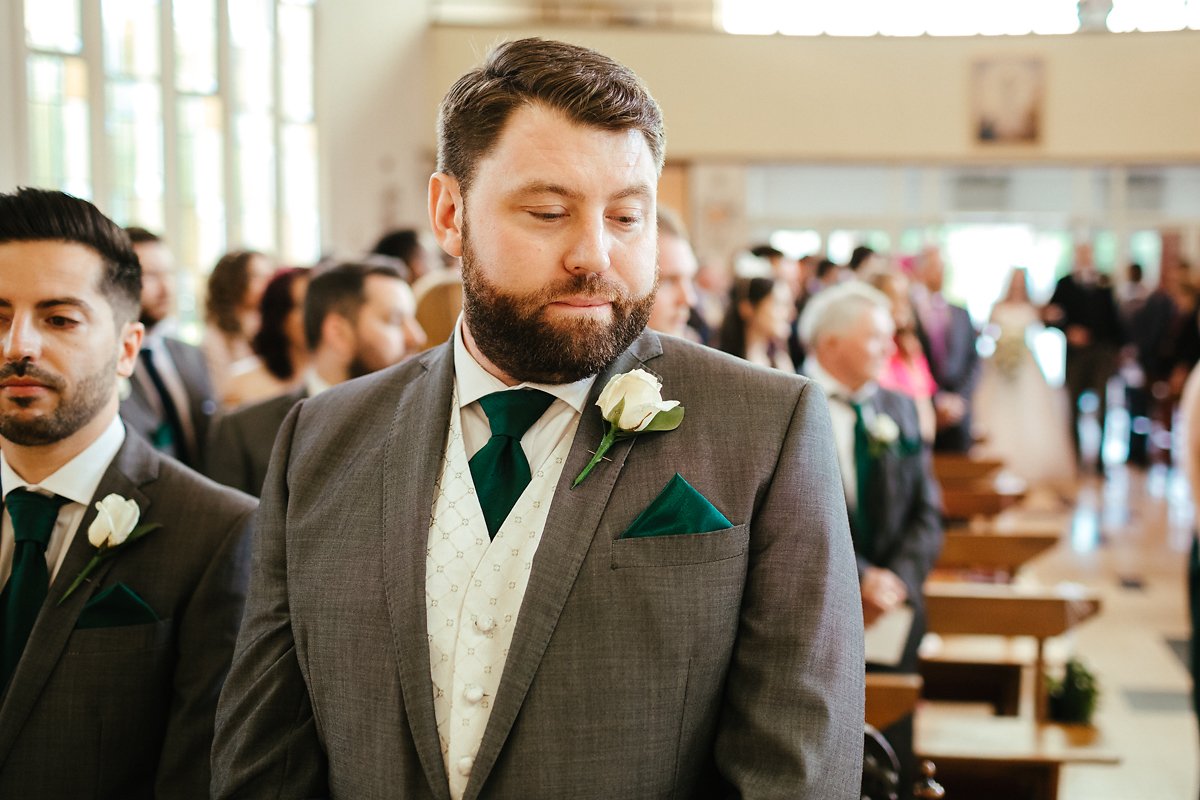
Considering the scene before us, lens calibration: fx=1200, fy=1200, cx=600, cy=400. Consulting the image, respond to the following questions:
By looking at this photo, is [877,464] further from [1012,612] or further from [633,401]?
[633,401]

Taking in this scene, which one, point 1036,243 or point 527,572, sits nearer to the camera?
point 527,572

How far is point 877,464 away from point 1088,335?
8283 mm

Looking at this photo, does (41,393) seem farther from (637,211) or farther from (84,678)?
(637,211)

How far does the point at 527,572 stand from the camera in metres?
1.60

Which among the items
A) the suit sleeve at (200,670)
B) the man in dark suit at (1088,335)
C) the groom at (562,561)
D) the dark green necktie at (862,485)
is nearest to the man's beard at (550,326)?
the groom at (562,561)

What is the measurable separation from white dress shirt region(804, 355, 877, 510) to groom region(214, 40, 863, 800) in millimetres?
2437

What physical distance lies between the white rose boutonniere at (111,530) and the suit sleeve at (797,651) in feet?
3.51

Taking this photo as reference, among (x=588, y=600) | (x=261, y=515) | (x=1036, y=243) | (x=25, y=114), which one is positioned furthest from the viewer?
(x=1036, y=243)

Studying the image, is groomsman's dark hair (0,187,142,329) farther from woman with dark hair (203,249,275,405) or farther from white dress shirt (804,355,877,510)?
woman with dark hair (203,249,275,405)

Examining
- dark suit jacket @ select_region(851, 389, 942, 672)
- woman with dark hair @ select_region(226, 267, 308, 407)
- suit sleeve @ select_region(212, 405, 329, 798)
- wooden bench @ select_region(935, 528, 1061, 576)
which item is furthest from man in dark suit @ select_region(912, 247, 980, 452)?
suit sleeve @ select_region(212, 405, 329, 798)

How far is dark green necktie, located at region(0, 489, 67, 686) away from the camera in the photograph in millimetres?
2027

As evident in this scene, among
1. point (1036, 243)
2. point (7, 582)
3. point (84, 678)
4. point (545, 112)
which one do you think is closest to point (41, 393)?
point (7, 582)

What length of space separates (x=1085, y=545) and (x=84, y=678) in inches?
302

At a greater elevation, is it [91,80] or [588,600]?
[91,80]
